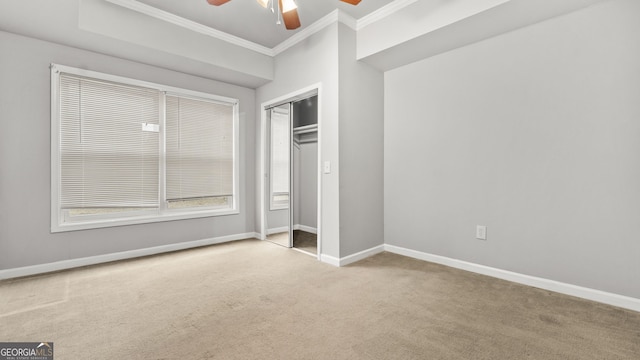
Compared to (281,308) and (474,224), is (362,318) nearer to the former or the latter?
(281,308)

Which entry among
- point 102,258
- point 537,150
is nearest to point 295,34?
point 537,150

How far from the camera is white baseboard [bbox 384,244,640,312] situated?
2.11 m

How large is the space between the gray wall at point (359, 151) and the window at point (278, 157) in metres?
1.47

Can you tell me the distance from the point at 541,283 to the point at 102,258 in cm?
451

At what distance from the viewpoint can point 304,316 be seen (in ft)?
6.48

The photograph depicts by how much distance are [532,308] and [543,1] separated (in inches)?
93.7

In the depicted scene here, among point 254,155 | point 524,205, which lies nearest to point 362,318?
point 524,205

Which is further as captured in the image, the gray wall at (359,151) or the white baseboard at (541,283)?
the gray wall at (359,151)

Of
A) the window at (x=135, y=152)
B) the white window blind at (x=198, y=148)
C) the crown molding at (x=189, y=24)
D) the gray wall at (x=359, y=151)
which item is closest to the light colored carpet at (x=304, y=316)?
the gray wall at (x=359, y=151)

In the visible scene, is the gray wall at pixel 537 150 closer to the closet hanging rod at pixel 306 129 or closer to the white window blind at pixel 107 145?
the closet hanging rod at pixel 306 129

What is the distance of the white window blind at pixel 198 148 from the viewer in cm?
364

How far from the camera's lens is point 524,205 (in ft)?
8.38

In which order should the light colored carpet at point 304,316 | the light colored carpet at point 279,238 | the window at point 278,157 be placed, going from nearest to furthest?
1. the light colored carpet at point 304,316
2. the light colored carpet at point 279,238
3. the window at point 278,157

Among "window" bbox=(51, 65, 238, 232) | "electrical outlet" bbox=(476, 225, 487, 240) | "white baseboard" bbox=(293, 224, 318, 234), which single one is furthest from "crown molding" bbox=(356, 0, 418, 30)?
"white baseboard" bbox=(293, 224, 318, 234)
